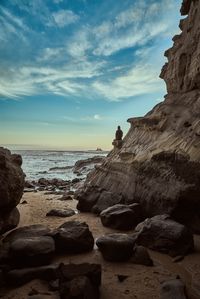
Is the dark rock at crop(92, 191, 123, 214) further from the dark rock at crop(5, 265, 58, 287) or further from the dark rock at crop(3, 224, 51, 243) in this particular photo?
the dark rock at crop(5, 265, 58, 287)

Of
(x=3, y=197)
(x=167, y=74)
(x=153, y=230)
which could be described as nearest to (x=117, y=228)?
(x=153, y=230)

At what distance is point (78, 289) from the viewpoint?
379 centimetres

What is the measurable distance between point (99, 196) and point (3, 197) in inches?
211

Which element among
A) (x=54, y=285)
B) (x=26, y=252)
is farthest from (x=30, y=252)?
(x=54, y=285)

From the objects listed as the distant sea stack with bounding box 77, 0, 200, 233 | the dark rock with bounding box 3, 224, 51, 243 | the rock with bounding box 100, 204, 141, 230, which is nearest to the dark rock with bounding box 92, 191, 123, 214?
the distant sea stack with bounding box 77, 0, 200, 233

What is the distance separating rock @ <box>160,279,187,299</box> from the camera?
13.0 ft

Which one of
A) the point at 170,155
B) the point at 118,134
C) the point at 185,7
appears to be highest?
the point at 185,7

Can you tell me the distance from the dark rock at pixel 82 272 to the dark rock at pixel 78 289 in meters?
0.14

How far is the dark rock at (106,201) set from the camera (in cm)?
989

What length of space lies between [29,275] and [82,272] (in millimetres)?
1123

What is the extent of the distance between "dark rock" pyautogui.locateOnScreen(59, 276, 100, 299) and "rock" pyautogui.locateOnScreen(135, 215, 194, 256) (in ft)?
7.90

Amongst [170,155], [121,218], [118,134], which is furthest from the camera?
[118,134]

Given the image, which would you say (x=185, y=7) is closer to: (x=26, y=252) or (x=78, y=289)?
(x=26, y=252)

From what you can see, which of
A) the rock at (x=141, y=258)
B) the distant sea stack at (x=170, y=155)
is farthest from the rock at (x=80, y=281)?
the distant sea stack at (x=170, y=155)
